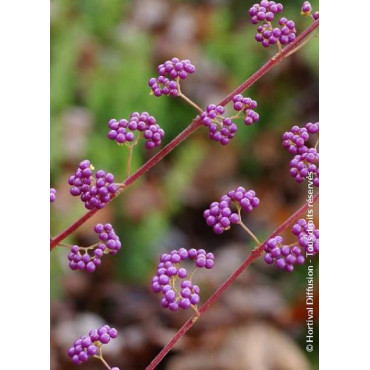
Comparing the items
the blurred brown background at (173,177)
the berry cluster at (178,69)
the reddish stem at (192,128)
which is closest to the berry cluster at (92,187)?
the reddish stem at (192,128)

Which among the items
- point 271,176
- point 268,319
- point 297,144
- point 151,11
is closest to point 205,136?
point 271,176

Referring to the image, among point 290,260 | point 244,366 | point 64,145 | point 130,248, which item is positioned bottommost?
point 244,366

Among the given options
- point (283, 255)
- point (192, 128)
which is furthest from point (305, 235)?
point (192, 128)

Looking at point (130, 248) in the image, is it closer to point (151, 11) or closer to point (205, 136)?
point (205, 136)

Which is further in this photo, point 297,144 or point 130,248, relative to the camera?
point 130,248

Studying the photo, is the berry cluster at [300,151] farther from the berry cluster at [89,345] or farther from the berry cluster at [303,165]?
the berry cluster at [89,345]

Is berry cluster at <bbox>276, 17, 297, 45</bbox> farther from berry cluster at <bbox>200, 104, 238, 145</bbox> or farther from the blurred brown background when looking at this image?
the blurred brown background

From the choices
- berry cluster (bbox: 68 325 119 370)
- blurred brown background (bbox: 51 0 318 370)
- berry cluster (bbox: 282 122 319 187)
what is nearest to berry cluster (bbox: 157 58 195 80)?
berry cluster (bbox: 282 122 319 187)
